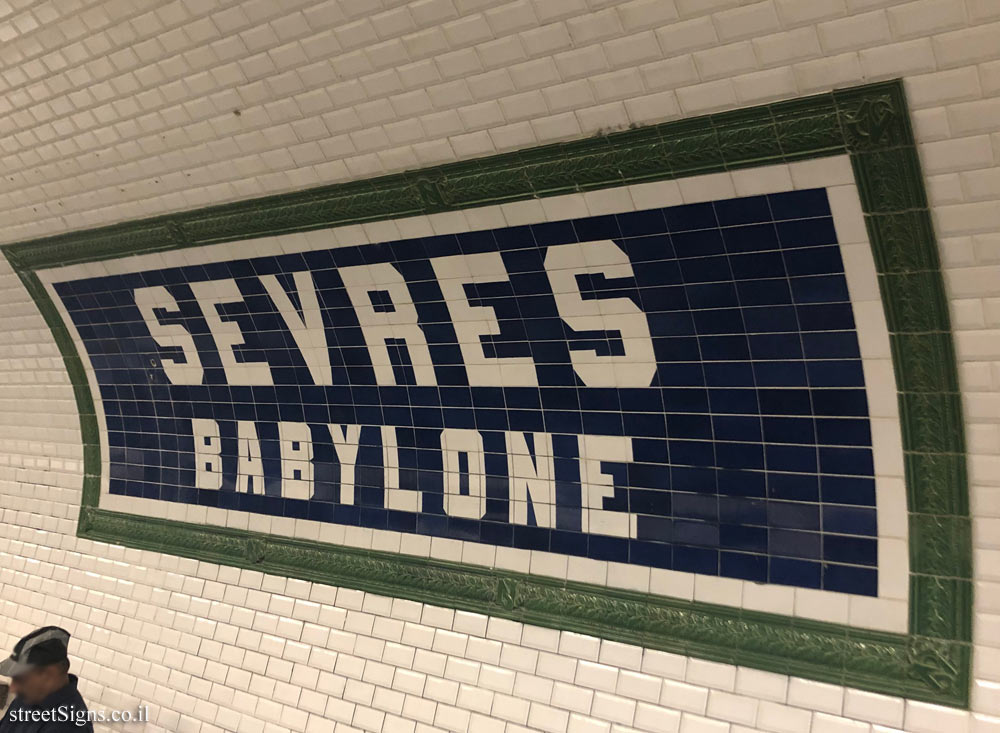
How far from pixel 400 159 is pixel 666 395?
1.51 meters

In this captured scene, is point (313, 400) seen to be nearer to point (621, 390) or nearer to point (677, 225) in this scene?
point (621, 390)

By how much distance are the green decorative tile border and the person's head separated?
135 cm

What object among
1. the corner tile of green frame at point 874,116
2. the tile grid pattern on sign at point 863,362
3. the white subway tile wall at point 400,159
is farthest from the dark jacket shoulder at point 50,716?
the corner tile of green frame at point 874,116

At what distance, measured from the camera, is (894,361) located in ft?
7.59

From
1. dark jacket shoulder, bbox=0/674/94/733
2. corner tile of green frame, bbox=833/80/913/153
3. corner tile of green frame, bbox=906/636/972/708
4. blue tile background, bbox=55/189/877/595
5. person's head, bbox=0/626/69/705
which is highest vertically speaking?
corner tile of green frame, bbox=833/80/913/153

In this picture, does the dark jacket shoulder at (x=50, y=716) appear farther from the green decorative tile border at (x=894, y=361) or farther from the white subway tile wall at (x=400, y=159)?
the green decorative tile border at (x=894, y=361)

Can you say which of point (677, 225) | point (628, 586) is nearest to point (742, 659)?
point (628, 586)

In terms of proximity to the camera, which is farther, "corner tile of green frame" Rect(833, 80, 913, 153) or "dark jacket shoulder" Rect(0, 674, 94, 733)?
"dark jacket shoulder" Rect(0, 674, 94, 733)

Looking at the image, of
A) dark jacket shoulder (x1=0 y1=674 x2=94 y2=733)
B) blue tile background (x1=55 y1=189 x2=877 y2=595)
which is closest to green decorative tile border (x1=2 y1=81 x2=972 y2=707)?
blue tile background (x1=55 y1=189 x2=877 y2=595)

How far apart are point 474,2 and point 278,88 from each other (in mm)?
1011

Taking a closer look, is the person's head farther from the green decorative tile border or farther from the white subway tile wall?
the green decorative tile border

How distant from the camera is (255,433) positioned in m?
3.84

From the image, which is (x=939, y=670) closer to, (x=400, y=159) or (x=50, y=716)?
(x=400, y=159)

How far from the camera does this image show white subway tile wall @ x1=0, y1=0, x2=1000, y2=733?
2.13 m
